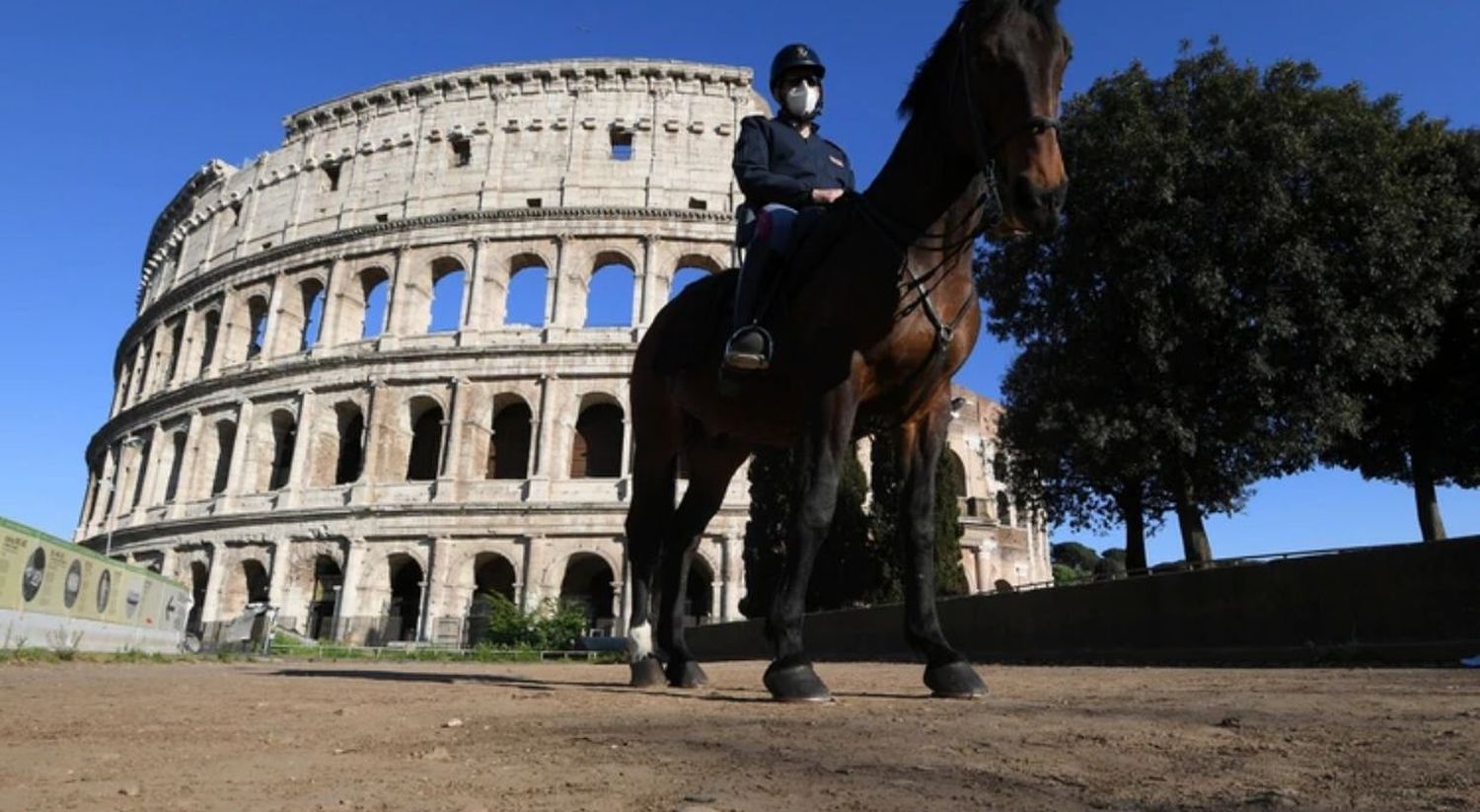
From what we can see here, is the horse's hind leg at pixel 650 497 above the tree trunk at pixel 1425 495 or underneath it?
underneath

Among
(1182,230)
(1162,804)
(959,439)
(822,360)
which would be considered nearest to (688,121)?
(959,439)

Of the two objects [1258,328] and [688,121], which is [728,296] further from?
[688,121]

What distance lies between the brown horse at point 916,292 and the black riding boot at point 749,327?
5.6 inches

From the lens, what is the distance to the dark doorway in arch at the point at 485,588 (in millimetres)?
29812

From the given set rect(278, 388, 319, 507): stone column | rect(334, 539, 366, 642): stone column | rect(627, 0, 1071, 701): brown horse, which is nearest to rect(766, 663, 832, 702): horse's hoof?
rect(627, 0, 1071, 701): brown horse

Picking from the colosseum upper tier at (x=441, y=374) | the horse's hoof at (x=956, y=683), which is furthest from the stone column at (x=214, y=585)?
the horse's hoof at (x=956, y=683)

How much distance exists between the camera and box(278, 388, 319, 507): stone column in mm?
32312

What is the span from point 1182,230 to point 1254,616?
9047 millimetres

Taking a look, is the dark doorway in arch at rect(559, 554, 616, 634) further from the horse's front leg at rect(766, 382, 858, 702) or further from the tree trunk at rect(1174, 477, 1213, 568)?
the horse's front leg at rect(766, 382, 858, 702)

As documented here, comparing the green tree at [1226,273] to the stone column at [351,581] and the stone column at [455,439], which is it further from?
the stone column at [351,581]

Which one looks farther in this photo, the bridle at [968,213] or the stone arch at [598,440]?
the stone arch at [598,440]

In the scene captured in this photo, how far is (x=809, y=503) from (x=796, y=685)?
31.7 inches

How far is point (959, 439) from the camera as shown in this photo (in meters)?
37.6

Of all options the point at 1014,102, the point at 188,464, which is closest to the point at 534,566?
the point at 188,464
